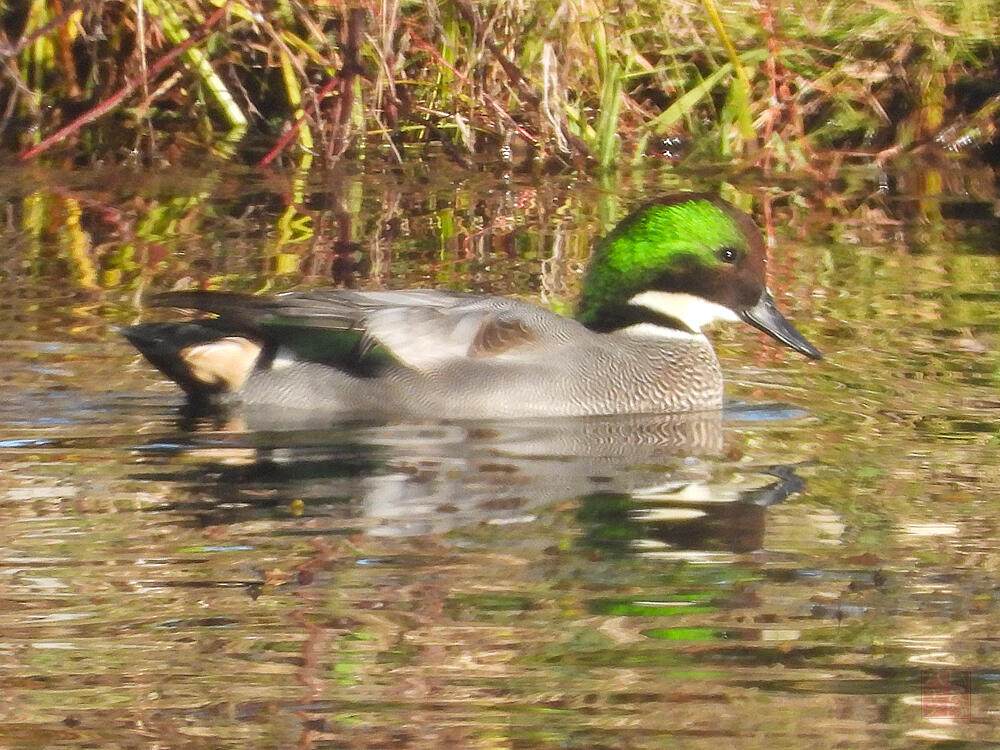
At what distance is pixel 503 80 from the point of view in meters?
8.19

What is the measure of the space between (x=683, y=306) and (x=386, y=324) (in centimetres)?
96

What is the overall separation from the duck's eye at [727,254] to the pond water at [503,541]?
1.23ft

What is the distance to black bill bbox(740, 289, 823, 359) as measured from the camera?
5426 millimetres

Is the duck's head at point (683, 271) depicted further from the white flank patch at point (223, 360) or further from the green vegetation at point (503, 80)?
the green vegetation at point (503, 80)

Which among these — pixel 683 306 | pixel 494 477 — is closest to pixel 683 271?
pixel 683 306

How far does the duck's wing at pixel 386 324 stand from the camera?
16.2ft

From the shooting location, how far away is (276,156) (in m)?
8.39

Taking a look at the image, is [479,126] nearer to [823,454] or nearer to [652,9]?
[652,9]

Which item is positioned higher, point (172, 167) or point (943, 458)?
point (172, 167)

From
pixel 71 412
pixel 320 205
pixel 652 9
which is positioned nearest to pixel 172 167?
pixel 320 205

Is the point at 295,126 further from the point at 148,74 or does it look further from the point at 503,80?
the point at 503,80

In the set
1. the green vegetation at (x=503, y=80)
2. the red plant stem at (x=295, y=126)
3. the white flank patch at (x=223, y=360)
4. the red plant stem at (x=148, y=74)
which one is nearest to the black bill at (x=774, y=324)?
the white flank patch at (x=223, y=360)

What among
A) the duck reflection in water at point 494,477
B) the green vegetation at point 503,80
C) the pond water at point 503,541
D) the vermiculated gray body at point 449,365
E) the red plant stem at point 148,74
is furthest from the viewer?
the green vegetation at point 503,80

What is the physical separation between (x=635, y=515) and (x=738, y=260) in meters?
1.52
